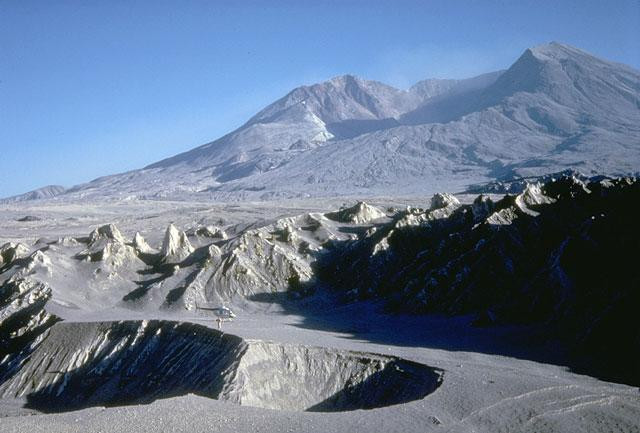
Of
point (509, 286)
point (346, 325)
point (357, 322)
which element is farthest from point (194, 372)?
point (509, 286)

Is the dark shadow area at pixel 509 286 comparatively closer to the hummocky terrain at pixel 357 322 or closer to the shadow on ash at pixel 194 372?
the hummocky terrain at pixel 357 322

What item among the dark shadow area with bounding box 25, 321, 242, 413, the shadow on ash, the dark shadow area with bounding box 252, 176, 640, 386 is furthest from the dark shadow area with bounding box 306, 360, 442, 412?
the dark shadow area with bounding box 25, 321, 242, 413

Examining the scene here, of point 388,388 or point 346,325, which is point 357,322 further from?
point 388,388

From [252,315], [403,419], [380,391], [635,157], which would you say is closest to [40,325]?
[252,315]

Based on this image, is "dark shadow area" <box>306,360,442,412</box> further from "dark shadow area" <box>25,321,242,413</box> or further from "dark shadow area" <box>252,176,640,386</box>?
"dark shadow area" <box>25,321,242,413</box>

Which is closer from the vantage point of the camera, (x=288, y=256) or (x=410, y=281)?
(x=410, y=281)

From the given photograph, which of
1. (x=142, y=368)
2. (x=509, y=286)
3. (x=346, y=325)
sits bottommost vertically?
(x=346, y=325)

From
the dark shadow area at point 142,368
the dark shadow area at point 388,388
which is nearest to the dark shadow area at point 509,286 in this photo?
the dark shadow area at point 388,388

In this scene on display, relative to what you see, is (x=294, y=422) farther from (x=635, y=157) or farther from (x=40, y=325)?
(x=635, y=157)
